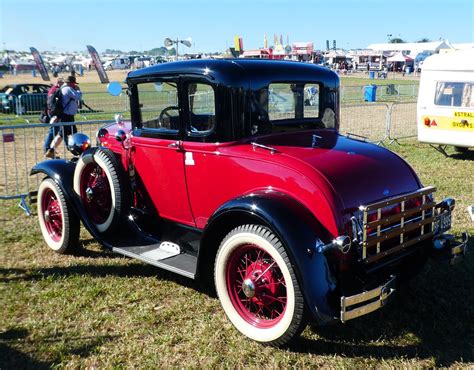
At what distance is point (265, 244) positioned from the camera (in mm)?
3008

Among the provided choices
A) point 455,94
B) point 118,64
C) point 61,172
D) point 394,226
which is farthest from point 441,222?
point 118,64

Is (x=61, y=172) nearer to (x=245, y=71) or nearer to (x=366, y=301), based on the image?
(x=245, y=71)

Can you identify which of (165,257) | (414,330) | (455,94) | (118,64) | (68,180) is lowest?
(414,330)

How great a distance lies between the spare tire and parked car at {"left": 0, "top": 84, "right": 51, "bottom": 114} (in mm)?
14139

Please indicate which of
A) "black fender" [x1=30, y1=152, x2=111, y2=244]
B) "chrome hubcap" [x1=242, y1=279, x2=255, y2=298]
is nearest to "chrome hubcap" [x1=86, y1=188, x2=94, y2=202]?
"black fender" [x1=30, y1=152, x2=111, y2=244]

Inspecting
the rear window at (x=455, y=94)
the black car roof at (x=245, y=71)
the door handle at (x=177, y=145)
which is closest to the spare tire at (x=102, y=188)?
the door handle at (x=177, y=145)

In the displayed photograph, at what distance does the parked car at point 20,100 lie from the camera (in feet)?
56.3

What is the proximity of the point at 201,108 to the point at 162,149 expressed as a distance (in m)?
0.52

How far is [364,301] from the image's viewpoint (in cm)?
289

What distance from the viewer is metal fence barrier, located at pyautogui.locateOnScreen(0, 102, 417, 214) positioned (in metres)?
7.07

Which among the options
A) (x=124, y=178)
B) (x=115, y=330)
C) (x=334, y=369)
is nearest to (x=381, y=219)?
(x=334, y=369)

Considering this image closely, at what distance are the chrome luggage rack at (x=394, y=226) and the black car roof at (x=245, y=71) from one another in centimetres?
131

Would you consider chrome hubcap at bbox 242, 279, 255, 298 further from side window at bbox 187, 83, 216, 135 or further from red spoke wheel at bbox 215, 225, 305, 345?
side window at bbox 187, 83, 216, 135

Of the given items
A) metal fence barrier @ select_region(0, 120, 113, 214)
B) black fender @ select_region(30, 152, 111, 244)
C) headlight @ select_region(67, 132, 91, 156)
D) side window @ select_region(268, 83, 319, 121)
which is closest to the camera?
side window @ select_region(268, 83, 319, 121)
